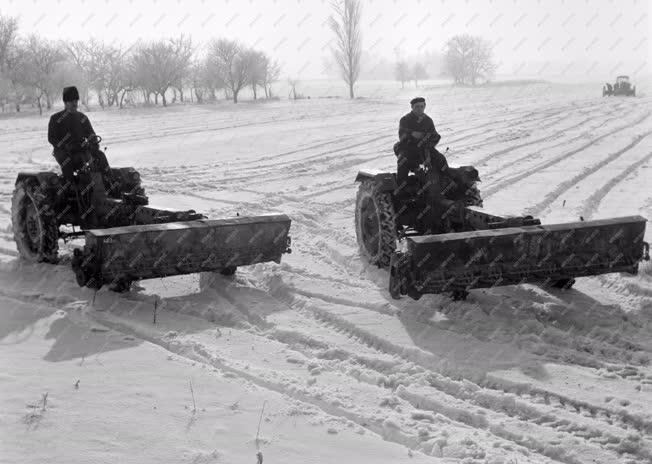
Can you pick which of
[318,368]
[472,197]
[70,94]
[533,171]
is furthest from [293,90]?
[318,368]

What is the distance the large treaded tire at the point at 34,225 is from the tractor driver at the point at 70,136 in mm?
455

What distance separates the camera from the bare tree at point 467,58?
97.4 meters

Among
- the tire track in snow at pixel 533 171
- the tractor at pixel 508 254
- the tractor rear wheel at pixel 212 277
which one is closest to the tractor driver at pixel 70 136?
the tractor rear wheel at pixel 212 277

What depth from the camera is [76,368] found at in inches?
199

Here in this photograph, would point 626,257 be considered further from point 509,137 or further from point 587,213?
point 509,137

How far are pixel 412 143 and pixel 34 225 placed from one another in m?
4.39

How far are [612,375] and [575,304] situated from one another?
1.56 metres

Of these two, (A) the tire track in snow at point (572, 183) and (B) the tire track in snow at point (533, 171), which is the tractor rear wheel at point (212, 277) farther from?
(B) the tire track in snow at point (533, 171)

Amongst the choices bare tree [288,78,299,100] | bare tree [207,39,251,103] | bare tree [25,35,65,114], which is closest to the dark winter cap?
bare tree [25,35,65,114]

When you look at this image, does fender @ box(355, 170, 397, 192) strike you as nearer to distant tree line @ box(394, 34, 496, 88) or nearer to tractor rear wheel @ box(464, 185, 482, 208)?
tractor rear wheel @ box(464, 185, 482, 208)

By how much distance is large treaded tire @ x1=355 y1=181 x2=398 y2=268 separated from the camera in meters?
7.57

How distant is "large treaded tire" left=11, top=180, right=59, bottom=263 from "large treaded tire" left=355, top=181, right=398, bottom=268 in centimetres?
342

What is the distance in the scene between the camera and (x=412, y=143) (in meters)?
7.80

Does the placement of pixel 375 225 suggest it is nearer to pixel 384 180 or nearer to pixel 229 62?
pixel 384 180
